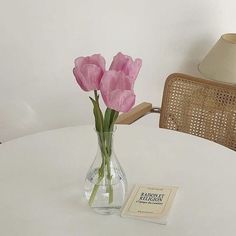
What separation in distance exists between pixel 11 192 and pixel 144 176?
363 millimetres

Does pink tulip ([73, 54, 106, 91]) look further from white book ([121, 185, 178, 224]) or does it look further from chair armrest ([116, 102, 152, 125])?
chair armrest ([116, 102, 152, 125])

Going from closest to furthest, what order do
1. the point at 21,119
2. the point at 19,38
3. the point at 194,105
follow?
the point at 194,105 → the point at 19,38 → the point at 21,119

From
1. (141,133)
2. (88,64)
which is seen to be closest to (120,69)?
(88,64)

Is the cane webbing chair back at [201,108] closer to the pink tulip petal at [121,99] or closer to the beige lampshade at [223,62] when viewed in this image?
the beige lampshade at [223,62]

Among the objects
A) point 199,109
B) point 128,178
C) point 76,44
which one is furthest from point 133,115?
point 128,178

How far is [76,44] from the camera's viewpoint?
7.24 ft

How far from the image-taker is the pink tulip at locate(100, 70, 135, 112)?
0.95m

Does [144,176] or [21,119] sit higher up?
[144,176]

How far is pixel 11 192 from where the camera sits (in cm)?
119

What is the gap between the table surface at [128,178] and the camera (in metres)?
1.05

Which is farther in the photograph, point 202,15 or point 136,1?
point 202,15

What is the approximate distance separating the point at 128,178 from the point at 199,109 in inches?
27.8

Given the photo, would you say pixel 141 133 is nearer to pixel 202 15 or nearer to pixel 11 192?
pixel 11 192

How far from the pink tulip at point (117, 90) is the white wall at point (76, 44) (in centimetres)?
122
